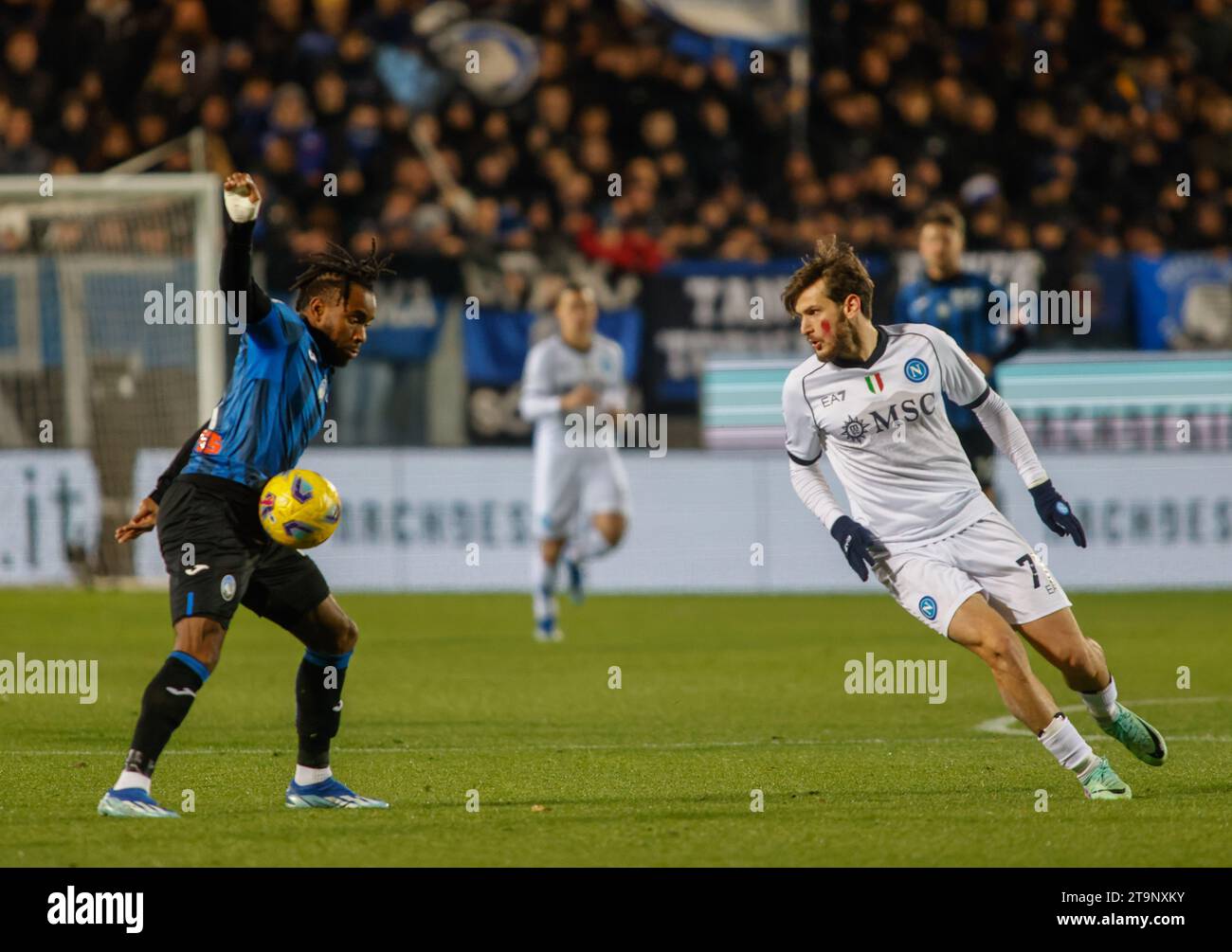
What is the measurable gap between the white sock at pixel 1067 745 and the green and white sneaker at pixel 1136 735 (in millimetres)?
333

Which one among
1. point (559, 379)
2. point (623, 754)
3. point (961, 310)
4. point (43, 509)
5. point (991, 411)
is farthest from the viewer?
point (43, 509)

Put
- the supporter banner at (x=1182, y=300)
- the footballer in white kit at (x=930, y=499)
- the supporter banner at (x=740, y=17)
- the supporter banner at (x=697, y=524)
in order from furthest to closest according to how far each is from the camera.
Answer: the supporter banner at (x=740, y=17), the supporter banner at (x=1182, y=300), the supporter banner at (x=697, y=524), the footballer in white kit at (x=930, y=499)

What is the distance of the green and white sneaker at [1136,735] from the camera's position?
710 centimetres

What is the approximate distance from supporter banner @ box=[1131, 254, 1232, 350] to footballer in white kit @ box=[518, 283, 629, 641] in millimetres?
5629

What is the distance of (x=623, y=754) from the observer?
823 cm

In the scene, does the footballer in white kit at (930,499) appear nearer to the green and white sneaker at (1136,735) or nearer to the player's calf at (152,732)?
the green and white sneaker at (1136,735)

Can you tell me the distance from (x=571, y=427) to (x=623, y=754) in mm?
6499

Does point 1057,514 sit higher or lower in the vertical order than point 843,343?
lower

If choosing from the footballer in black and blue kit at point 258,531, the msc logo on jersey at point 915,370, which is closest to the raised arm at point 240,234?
the footballer in black and blue kit at point 258,531

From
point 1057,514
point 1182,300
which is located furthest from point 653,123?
point 1057,514

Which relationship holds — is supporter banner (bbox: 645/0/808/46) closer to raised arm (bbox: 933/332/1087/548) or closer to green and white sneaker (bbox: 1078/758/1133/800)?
raised arm (bbox: 933/332/1087/548)

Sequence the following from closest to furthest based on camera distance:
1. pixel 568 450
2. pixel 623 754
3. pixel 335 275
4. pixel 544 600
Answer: pixel 335 275
pixel 623 754
pixel 544 600
pixel 568 450

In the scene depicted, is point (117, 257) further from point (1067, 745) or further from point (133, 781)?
point (1067, 745)
